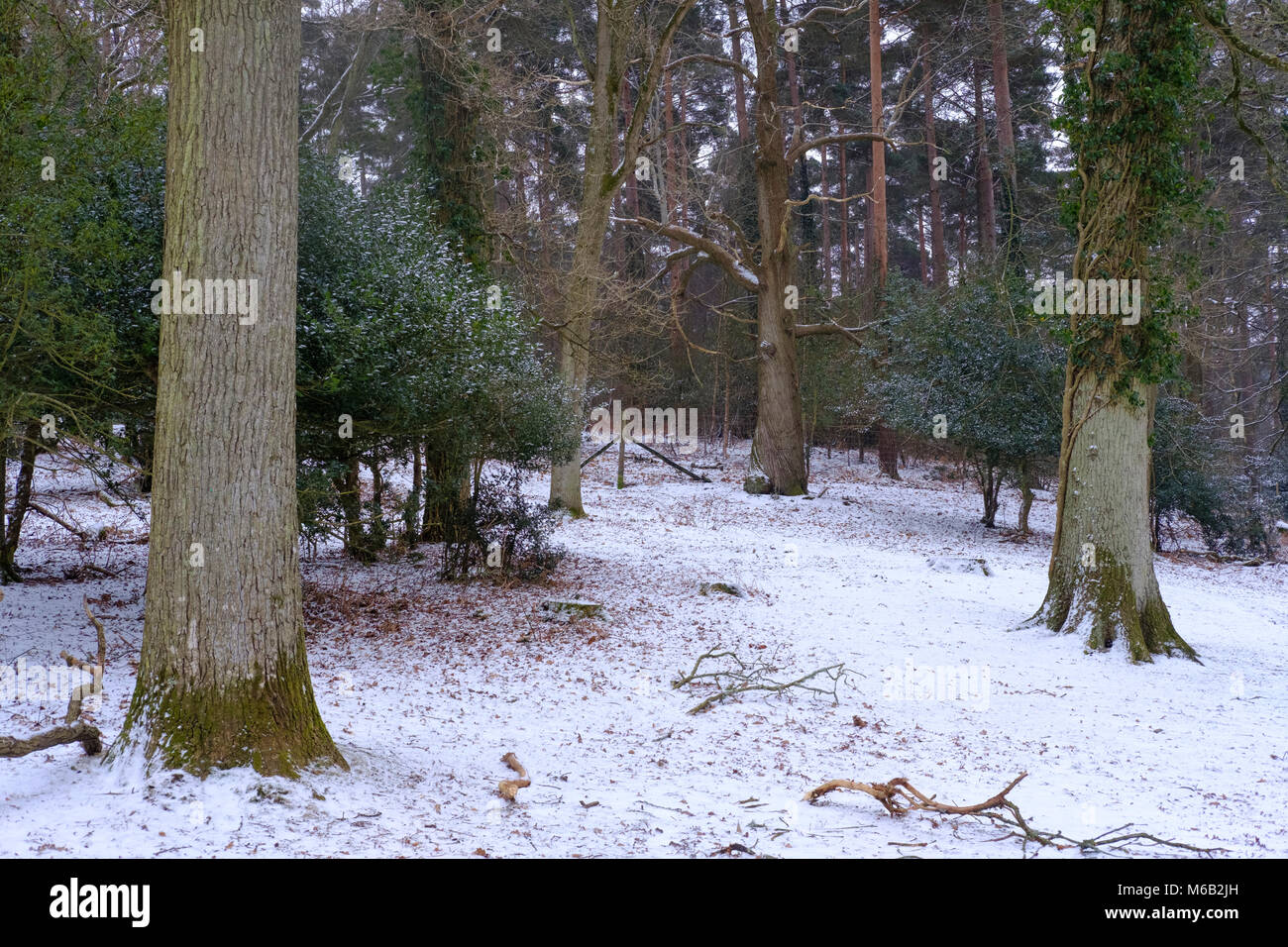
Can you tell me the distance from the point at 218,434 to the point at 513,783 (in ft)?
8.30

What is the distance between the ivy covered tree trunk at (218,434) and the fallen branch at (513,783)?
3.52 ft

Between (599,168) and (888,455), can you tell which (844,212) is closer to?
(888,455)

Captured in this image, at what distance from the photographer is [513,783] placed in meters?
5.24

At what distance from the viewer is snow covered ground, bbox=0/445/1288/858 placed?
175 inches

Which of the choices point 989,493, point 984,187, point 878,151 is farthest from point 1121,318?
point 984,187

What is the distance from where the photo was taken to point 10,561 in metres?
9.73

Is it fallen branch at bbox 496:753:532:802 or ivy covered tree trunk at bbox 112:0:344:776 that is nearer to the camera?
ivy covered tree trunk at bbox 112:0:344:776

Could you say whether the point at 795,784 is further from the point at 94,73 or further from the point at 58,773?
the point at 94,73

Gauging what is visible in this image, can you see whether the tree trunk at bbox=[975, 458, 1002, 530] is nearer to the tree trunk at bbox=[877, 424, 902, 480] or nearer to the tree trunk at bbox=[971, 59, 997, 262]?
the tree trunk at bbox=[877, 424, 902, 480]

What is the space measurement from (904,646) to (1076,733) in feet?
8.79

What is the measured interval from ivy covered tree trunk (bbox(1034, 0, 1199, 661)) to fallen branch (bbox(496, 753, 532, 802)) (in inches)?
270

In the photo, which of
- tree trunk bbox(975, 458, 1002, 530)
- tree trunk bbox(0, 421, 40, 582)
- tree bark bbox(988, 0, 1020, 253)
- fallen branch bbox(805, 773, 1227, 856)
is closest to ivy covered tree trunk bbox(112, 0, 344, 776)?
fallen branch bbox(805, 773, 1227, 856)

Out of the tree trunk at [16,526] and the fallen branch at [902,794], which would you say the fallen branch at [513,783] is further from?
the tree trunk at [16,526]

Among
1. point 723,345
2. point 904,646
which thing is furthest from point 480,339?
point 723,345
